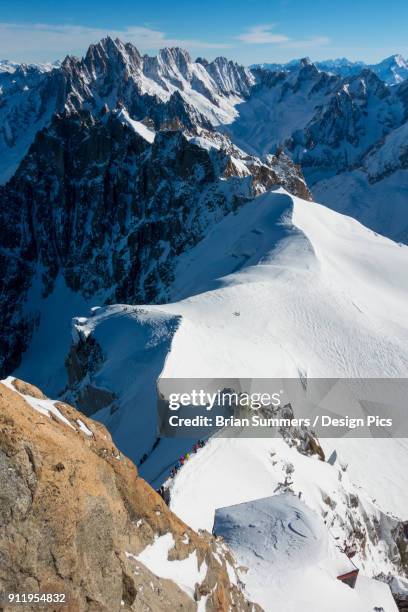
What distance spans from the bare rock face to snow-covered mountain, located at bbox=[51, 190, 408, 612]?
392 centimetres

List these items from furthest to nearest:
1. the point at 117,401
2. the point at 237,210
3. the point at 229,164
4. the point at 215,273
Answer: the point at 229,164 < the point at 237,210 < the point at 215,273 < the point at 117,401

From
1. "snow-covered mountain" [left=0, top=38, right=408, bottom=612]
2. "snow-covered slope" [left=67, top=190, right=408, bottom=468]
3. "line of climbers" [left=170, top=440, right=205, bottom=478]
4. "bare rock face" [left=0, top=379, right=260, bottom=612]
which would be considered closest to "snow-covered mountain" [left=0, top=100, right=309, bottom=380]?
"snow-covered mountain" [left=0, top=38, right=408, bottom=612]

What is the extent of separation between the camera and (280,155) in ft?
312

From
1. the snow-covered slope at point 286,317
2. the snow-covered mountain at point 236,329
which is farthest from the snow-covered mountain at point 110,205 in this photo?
the snow-covered slope at point 286,317

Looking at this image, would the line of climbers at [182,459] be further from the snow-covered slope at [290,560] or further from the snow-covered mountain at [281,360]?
the snow-covered slope at [290,560]

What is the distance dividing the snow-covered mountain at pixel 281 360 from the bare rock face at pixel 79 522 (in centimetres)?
392

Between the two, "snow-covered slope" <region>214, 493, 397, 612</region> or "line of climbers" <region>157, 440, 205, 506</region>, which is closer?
"snow-covered slope" <region>214, 493, 397, 612</region>

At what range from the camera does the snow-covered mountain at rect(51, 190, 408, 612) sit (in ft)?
60.4

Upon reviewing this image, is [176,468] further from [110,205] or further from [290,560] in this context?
[110,205]

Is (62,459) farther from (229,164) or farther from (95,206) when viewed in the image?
(95,206)

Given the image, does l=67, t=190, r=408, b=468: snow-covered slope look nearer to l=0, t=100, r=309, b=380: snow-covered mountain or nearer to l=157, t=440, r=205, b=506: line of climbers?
l=157, t=440, r=205, b=506: line of climbers

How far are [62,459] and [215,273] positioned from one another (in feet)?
162

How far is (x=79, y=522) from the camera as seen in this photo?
25.1 ft

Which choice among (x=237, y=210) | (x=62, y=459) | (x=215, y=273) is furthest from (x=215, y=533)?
(x=237, y=210)
